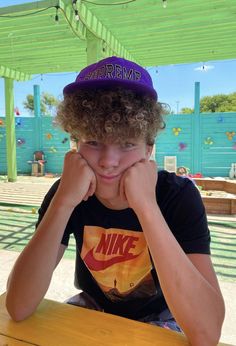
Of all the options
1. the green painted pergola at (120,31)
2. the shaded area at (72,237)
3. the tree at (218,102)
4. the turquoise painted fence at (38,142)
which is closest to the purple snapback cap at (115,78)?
the shaded area at (72,237)

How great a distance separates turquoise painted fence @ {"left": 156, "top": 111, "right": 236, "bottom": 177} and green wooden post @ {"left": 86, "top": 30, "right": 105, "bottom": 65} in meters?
4.57

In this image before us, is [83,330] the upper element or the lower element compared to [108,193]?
lower

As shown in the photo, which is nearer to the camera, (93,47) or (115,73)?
(115,73)

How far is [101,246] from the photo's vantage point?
3.67 feet

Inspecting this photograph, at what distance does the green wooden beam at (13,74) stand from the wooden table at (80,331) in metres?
7.38

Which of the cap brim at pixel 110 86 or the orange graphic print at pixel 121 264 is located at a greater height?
the cap brim at pixel 110 86

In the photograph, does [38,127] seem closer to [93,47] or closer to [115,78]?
[93,47]

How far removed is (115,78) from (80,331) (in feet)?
2.35

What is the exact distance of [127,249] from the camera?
3.56ft

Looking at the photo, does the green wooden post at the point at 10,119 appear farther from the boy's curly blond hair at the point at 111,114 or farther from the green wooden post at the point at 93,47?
the boy's curly blond hair at the point at 111,114

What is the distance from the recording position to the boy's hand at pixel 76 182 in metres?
0.98

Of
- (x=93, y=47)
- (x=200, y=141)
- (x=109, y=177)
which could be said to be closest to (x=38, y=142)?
(x=200, y=141)

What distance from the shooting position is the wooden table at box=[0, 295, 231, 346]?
74 cm

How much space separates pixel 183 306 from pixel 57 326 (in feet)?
1.04
